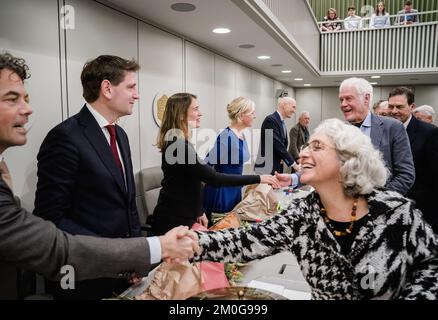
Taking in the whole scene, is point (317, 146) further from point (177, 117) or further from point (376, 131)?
point (177, 117)

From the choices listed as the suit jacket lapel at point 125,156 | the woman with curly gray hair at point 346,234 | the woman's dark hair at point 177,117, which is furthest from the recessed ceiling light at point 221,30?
the woman with curly gray hair at point 346,234

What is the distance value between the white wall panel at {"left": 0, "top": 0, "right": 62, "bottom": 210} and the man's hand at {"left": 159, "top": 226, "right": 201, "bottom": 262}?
1.44m

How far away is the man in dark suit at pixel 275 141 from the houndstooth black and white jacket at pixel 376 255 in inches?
123

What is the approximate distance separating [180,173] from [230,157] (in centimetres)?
118

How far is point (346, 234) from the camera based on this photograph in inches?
56.0

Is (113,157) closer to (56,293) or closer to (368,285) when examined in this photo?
(56,293)

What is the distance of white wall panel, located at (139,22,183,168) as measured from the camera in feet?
12.0

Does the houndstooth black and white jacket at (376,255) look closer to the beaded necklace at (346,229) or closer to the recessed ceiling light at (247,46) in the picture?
the beaded necklace at (346,229)

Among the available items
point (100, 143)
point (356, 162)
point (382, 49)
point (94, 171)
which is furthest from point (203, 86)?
point (382, 49)

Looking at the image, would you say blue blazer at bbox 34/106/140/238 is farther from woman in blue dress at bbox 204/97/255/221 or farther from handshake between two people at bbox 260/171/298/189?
woman in blue dress at bbox 204/97/255/221

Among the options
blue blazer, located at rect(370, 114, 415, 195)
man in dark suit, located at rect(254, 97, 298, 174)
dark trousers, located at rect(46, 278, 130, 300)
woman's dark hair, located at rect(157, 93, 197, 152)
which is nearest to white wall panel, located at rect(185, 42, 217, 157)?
man in dark suit, located at rect(254, 97, 298, 174)

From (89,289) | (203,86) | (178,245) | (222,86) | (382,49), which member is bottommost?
(89,289)

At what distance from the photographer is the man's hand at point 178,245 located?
142cm

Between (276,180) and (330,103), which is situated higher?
(330,103)
